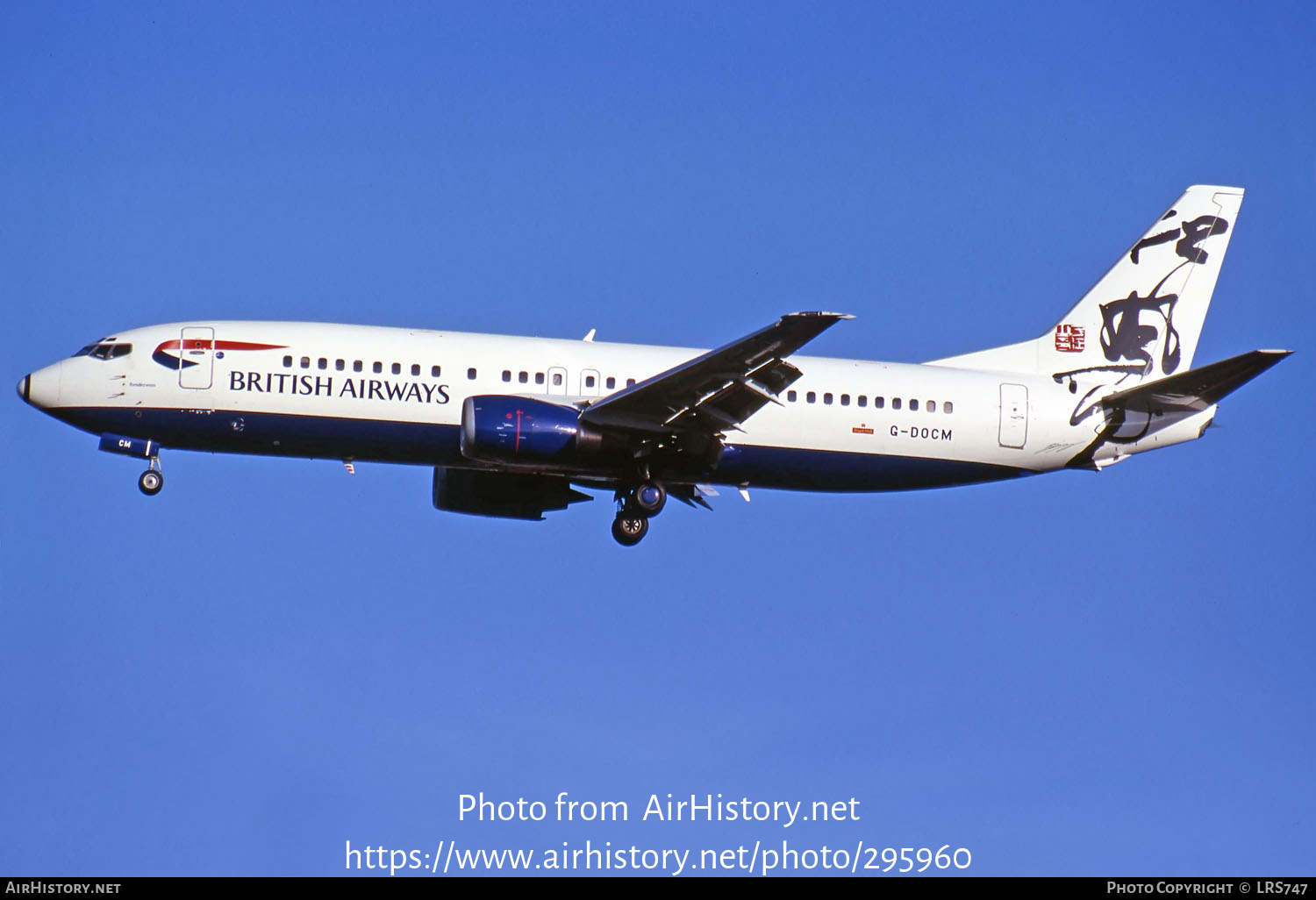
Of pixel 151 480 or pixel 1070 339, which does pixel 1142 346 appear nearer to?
pixel 1070 339

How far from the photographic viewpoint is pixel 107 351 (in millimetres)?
45938

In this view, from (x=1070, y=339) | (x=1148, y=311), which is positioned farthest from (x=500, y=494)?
(x=1148, y=311)

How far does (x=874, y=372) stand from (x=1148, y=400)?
675 cm

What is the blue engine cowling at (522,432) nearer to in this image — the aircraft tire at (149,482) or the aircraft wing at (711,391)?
the aircraft wing at (711,391)

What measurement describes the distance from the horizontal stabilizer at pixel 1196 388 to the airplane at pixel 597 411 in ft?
0.20

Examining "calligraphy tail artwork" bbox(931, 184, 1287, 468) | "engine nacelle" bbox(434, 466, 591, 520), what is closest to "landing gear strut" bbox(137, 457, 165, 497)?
"engine nacelle" bbox(434, 466, 591, 520)

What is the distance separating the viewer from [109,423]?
149ft

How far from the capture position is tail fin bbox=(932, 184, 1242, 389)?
50.6 metres

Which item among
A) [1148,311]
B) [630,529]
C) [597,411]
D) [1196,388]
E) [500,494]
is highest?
[1148,311]

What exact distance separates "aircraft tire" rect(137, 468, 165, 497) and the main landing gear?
35.8 ft

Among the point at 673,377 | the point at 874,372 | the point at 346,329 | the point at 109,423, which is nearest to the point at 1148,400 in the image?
the point at 874,372

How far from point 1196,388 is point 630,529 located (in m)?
14.0
